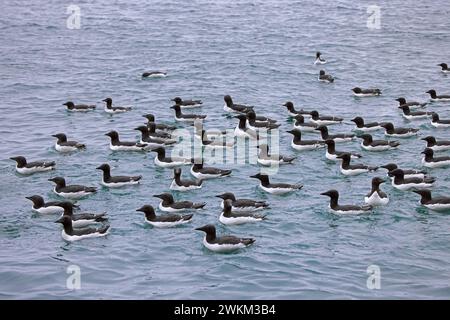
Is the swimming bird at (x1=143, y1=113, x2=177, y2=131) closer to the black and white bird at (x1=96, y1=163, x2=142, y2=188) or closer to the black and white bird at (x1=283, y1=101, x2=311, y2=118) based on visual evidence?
the black and white bird at (x1=283, y1=101, x2=311, y2=118)

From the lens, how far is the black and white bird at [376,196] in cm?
2606

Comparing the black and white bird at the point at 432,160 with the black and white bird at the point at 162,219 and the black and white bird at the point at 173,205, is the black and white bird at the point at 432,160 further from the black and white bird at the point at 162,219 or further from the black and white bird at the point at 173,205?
the black and white bird at the point at 162,219

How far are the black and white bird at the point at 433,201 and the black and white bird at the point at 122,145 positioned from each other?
10.2 metres

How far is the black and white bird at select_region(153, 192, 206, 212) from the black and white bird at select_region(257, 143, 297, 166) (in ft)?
14.3

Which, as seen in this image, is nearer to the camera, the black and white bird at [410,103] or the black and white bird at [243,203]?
the black and white bird at [243,203]

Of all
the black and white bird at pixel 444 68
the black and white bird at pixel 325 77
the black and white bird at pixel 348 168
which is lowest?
the black and white bird at pixel 348 168

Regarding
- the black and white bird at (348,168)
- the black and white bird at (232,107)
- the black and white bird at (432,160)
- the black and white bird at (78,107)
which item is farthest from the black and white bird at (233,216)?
the black and white bird at (78,107)

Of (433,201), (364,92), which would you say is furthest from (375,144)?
(364,92)

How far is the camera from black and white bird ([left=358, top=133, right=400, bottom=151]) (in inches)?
1229

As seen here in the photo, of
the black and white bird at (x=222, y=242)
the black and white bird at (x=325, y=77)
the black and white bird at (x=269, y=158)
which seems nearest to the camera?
the black and white bird at (x=222, y=242)

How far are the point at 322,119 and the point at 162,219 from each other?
11.4 m

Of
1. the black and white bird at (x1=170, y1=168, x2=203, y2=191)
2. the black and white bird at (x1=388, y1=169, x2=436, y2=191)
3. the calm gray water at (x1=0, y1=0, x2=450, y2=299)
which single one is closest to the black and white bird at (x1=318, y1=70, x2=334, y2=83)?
the calm gray water at (x1=0, y1=0, x2=450, y2=299)

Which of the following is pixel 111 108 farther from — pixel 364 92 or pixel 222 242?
pixel 222 242

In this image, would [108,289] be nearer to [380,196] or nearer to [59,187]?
[59,187]
